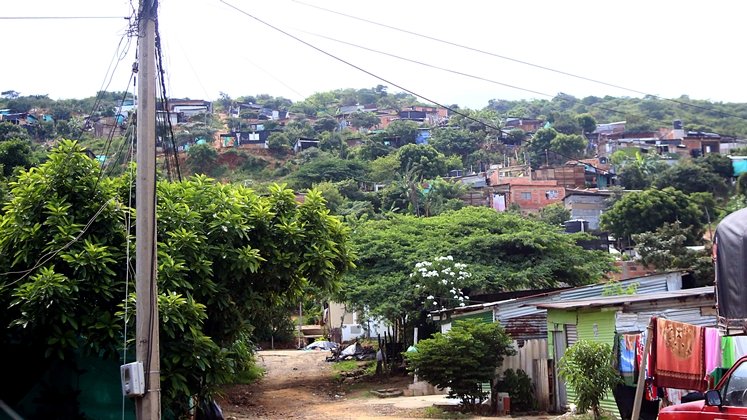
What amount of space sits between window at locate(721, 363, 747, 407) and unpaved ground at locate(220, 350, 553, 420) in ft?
38.8

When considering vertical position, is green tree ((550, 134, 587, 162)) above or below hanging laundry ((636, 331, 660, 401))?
above

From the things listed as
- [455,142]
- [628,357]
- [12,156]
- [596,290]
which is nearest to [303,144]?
[455,142]

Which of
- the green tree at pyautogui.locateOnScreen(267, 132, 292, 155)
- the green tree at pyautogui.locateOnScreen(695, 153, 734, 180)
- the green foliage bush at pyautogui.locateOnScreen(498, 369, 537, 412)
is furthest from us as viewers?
the green tree at pyautogui.locateOnScreen(267, 132, 292, 155)

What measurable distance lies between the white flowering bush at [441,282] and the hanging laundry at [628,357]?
16.2 meters

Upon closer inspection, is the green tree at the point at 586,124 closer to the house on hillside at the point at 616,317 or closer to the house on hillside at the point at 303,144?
the house on hillside at the point at 303,144

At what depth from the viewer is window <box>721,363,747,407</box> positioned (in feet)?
30.1

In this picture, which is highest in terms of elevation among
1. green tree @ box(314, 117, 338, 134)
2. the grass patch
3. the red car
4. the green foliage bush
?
green tree @ box(314, 117, 338, 134)

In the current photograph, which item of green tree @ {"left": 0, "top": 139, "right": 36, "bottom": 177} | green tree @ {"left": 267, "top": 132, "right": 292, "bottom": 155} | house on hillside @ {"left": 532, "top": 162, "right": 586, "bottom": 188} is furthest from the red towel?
green tree @ {"left": 267, "top": 132, "right": 292, "bottom": 155}

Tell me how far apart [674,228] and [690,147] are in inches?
2054

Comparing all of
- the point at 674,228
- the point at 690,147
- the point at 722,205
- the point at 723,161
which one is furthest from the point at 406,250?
the point at 690,147

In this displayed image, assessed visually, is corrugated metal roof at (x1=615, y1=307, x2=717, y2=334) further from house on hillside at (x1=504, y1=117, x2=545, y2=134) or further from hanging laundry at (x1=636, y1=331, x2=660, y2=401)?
house on hillside at (x1=504, y1=117, x2=545, y2=134)

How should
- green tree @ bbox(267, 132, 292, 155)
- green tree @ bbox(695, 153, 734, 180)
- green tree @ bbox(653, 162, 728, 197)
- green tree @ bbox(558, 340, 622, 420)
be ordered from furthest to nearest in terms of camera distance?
green tree @ bbox(267, 132, 292, 155) → green tree @ bbox(695, 153, 734, 180) → green tree @ bbox(653, 162, 728, 197) → green tree @ bbox(558, 340, 622, 420)

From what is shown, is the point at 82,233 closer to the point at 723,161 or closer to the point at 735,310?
the point at 735,310

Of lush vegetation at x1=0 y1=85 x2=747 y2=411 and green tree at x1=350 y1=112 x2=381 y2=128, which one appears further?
green tree at x1=350 y1=112 x2=381 y2=128
